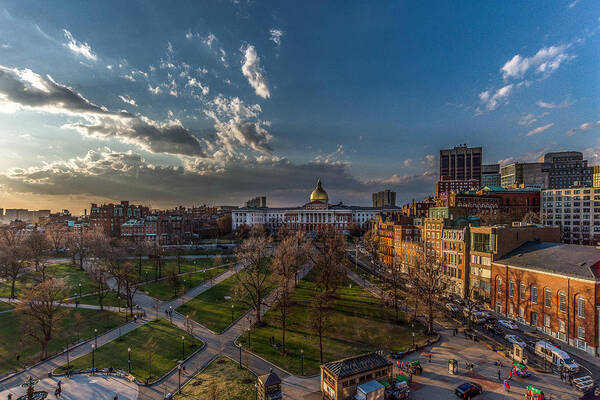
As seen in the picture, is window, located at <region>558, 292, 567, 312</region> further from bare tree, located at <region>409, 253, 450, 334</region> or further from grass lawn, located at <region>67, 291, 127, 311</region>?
grass lawn, located at <region>67, 291, 127, 311</region>

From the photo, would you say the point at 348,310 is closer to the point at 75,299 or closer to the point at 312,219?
the point at 75,299

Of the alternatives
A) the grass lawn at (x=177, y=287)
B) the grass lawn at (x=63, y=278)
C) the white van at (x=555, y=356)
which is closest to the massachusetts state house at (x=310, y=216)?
the grass lawn at (x=63, y=278)

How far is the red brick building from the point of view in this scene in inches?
1510

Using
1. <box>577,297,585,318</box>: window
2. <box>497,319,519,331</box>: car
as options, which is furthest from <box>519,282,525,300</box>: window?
<box>577,297,585,318</box>: window

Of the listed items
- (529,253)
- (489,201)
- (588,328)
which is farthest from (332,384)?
(489,201)

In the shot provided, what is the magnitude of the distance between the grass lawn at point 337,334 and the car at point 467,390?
427 inches

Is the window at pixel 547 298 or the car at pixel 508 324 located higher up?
the window at pixel 547 298

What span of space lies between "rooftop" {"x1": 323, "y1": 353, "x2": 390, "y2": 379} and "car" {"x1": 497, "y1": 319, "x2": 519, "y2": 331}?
28.8m

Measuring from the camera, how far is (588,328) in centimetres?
3809

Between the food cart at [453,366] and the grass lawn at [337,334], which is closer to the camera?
the food cart at [453,366]

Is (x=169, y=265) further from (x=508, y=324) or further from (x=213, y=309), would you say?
(x=508, y=324)

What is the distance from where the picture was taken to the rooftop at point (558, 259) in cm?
3953

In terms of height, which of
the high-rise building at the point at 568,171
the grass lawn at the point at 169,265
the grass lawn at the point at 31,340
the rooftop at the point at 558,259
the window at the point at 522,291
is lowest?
the grass lawn at the point at 31,340

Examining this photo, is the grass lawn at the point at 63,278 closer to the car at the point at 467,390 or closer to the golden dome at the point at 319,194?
the car at the point at 467,390
